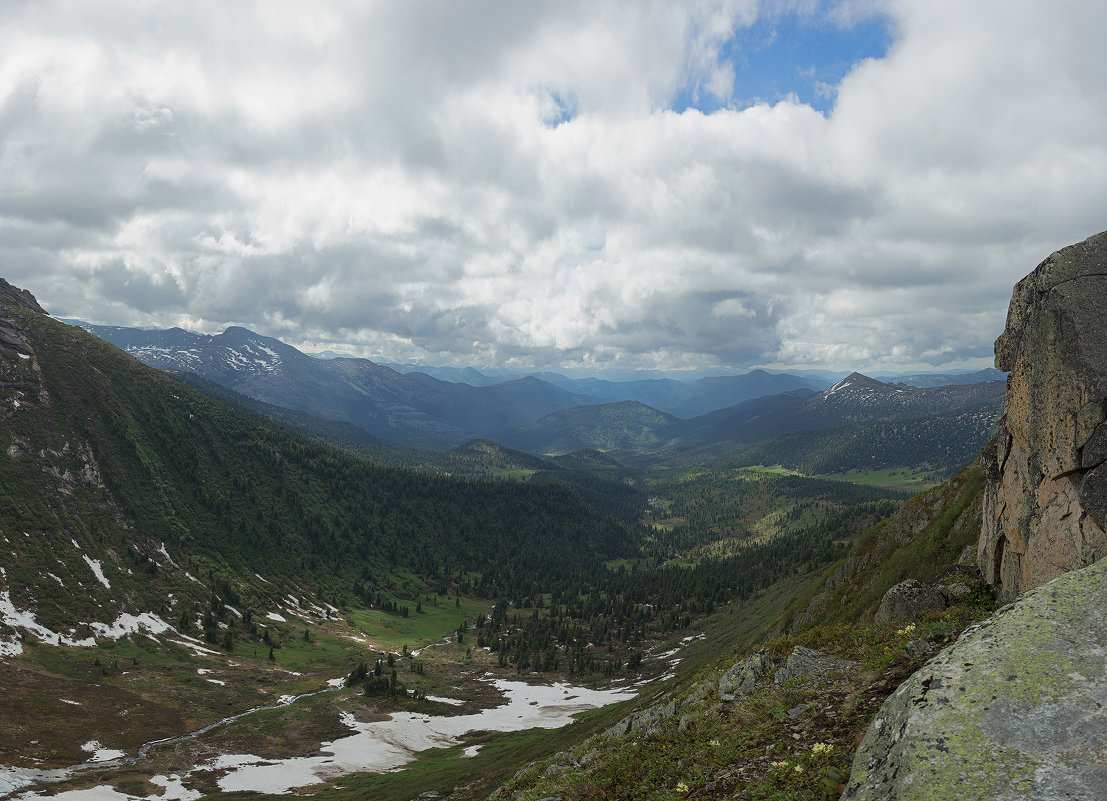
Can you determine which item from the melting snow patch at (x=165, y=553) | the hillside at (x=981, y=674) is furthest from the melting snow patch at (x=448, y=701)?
the hillside at (x=981, y=674)

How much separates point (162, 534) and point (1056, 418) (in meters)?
251

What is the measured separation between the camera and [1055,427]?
20719mm

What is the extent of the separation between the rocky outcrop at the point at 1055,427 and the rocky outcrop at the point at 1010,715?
13.4 meters

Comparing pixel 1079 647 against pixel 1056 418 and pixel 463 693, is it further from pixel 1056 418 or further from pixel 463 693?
pixel 463 693

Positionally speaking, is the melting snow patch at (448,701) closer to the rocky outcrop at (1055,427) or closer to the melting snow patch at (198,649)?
the melting snow patch at (198,649)

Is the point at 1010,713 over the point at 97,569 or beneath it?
over

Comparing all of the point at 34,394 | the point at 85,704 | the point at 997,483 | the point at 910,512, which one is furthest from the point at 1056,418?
the point at 34,394

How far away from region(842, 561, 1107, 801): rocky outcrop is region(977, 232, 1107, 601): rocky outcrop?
1345cm

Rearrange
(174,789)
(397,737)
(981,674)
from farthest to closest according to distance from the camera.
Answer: (397,737) → (174,789) → (981,674)

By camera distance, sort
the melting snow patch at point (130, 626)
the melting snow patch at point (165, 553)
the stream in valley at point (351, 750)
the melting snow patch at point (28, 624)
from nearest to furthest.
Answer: the stream in valley at point (351, 750) → the melting snow patch at point (28, 624) → the melting snow patch at point (130, 626) → the melting snow patch at point (165, 553)

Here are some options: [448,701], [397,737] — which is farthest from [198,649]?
[448,701]

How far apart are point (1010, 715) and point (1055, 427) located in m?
Answer: 19.2

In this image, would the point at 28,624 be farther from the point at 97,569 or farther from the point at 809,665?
the point at 809,665

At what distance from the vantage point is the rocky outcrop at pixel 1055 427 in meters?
19.0
